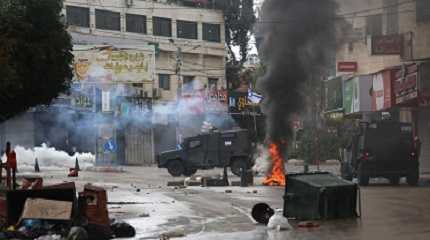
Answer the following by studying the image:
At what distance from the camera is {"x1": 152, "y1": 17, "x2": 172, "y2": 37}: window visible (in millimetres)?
56375

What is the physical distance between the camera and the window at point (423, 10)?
30562 millimetres

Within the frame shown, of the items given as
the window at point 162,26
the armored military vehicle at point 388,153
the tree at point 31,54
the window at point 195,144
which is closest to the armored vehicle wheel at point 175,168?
the window at point 195,144

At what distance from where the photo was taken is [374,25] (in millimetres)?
37000

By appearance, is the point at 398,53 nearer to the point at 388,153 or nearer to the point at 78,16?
the point at 388,153

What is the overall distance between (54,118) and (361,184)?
28466 mm

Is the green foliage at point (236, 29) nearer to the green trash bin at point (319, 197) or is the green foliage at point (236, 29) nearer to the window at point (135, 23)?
the window at point (135, 23)

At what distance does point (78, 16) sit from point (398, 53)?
1083 inches

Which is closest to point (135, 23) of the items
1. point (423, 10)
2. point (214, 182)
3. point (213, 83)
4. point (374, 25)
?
point (213, 83)

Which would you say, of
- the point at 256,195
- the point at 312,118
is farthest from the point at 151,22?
the point at 256,195

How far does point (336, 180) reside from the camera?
13953 millimetres

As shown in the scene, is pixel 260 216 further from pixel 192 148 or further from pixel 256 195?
pixel 192 148

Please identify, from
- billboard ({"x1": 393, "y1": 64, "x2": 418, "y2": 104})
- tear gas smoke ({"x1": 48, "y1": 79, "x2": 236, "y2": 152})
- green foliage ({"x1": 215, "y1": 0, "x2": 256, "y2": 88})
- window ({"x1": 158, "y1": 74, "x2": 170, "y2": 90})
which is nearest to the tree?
billboard ({"x1": 393, "y1": 64, "x2": 418, "y2": 104})

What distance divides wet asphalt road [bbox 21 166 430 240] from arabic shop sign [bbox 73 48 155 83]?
19.9 m

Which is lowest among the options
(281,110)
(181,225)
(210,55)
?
(181,225)
